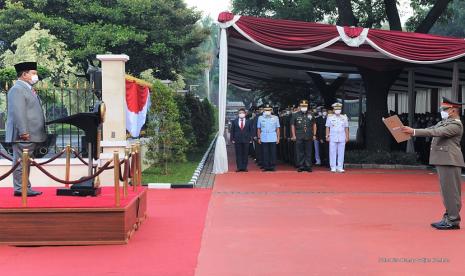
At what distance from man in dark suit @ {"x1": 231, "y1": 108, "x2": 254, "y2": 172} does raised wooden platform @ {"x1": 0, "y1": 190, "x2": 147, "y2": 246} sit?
26.2ft

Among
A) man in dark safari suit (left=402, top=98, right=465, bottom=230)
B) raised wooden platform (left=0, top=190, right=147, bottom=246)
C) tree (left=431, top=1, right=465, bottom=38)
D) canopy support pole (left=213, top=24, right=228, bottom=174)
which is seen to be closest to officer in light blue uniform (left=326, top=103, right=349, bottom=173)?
canopy support pole (left=213, top=24, right=228, bottom=174)

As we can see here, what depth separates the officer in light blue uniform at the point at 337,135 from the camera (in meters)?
13.8

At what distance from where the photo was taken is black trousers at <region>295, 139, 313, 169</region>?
14086 millimetres

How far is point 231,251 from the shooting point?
20.2 ft

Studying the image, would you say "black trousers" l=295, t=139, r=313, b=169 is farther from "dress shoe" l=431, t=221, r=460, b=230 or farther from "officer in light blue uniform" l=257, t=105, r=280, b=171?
"dress shoe" l=431, t=221, r=460, b=230

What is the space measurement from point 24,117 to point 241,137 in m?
7.61

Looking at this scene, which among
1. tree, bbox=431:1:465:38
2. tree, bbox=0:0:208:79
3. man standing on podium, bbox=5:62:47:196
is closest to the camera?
man standing on podium, bbox=5:62:47:196

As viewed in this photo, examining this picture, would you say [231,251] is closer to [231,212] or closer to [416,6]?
[231,212]

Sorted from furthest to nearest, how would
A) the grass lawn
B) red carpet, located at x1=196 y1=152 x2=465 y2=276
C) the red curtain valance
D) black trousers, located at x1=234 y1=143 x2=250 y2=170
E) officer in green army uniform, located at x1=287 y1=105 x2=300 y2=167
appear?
officer in green army uniform, located at x1=287 y1=105 x2=300 y2=167 → black trousers, located at x1=234 y1=143 x2=250 y2=170 → the red curtain valance → the grass lawn → red carpet, located at x1=196 y1=152 x2=465 y2=276

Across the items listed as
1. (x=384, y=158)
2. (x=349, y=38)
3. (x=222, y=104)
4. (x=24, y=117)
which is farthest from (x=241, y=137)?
(x=24, y=117)

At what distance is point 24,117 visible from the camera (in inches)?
280

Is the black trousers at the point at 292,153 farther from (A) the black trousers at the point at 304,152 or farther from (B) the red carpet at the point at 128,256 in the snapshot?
(B) the red carpet at the point at 128,256

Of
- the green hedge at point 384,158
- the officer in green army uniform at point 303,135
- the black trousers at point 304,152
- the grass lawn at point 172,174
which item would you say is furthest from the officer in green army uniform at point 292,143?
the grass lawn at point 172,174

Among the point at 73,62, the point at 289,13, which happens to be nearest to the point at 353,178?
the point at 289,13
